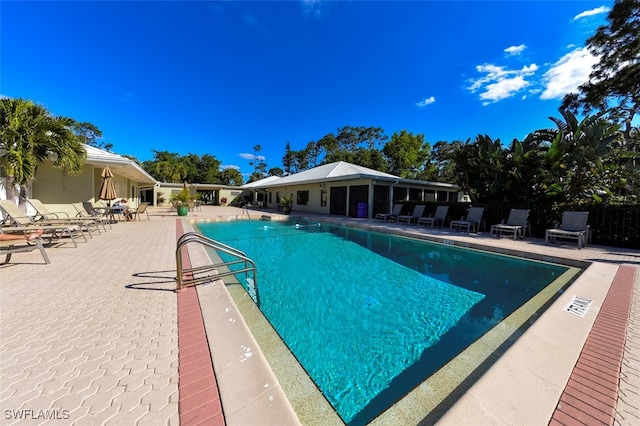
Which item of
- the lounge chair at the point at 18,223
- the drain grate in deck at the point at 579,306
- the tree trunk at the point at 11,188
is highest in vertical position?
the tree trunk at the point at 11,188

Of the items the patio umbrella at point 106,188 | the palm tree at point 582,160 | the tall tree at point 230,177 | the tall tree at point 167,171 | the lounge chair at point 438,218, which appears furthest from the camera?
the tall tree at point 230,177

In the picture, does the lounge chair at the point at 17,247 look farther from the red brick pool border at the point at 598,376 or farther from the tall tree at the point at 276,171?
the tall tree at the point at 276,171

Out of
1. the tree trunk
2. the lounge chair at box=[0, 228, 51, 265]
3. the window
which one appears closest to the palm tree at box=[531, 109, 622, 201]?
the lounge chair at box=[0, 228, 51, 265]

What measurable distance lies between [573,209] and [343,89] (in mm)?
20071

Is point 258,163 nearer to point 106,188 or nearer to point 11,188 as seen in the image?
point 106,188

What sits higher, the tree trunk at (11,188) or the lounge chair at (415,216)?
the tree trunk at (11,188)

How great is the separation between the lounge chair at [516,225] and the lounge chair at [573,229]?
78 cm

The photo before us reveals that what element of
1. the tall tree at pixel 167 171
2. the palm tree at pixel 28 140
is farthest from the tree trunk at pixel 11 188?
the tall tree at pixel 167 171

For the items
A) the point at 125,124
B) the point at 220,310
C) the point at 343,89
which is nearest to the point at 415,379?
the point at 220,310

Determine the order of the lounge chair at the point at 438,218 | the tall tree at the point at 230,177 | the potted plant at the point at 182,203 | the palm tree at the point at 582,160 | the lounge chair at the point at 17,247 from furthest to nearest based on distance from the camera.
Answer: the tall tree at the point at 230,177 → the potted plant at the point at 182,203 → the lounge chair at the point at 438,218 → the palm tree at the point at 582,160 → the lounge chair at the point at 17,247

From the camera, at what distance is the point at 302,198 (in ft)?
71.2

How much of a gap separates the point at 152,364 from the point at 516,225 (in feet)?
→ 35.8

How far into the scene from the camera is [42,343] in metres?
2.18

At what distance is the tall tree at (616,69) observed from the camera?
12.0 metres
